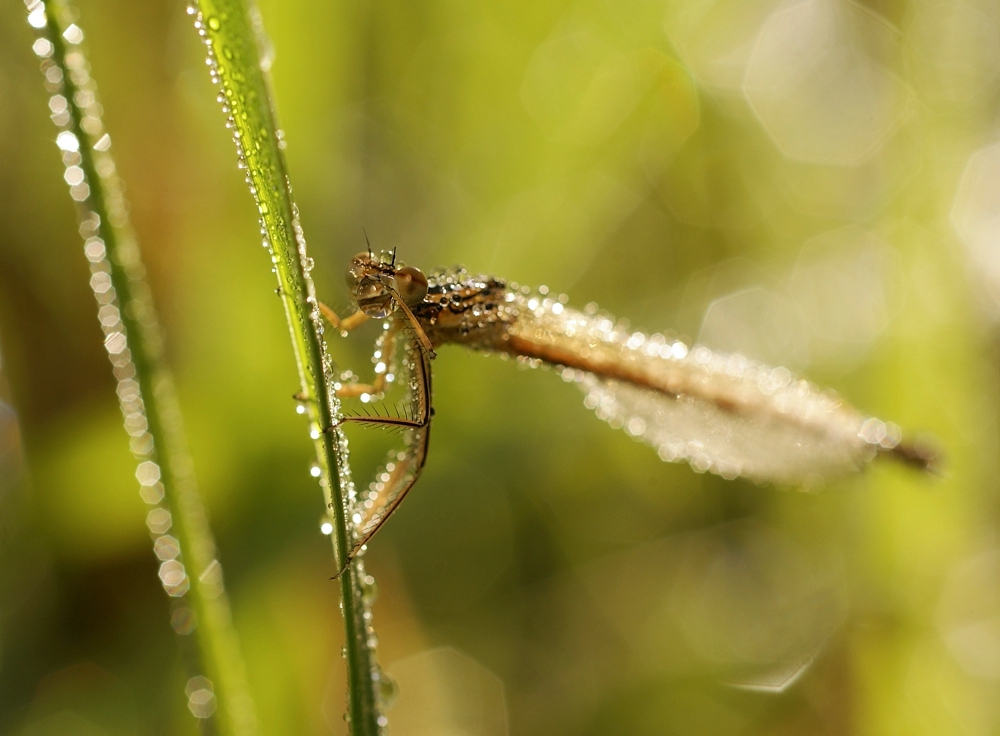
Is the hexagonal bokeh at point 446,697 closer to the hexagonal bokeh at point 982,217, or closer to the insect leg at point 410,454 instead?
Result: the insect leg at point 410,454

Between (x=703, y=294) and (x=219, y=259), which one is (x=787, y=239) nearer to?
(x=703, y=294)

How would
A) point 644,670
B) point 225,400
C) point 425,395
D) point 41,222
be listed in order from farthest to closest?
point 41,222
point 644,670
point 225,400
point 425,395

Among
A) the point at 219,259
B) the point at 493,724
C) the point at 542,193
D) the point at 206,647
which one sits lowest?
the point at 206,647

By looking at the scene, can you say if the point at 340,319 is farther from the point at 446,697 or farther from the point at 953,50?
the point at 953,50

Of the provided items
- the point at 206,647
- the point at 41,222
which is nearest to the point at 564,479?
the point at 206,647

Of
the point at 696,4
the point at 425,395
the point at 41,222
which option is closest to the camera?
the point at 425,395

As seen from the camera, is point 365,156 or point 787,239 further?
point 787,239

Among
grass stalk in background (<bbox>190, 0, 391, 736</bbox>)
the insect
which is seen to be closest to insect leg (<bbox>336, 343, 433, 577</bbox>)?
the insect

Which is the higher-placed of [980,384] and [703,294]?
[703,294]
